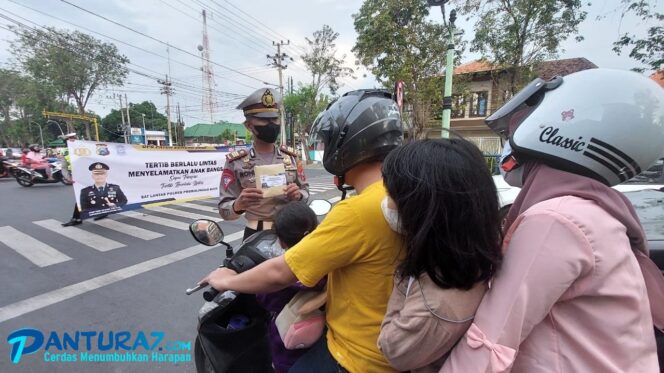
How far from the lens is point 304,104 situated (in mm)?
26031

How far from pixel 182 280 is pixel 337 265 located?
3671 mm

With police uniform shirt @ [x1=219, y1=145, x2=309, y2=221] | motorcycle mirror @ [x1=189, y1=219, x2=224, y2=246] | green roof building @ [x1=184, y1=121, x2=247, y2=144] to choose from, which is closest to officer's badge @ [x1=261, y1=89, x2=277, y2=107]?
police uniform shirt @ [x1=219, y1=145, x2=309, y2=221]

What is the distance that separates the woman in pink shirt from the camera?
726 mm

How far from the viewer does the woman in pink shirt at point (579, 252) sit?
726 mm

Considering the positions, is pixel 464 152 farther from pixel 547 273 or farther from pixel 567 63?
pixel 567 63

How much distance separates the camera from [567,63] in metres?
17.7

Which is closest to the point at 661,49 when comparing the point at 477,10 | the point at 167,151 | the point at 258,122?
the point at 477,10

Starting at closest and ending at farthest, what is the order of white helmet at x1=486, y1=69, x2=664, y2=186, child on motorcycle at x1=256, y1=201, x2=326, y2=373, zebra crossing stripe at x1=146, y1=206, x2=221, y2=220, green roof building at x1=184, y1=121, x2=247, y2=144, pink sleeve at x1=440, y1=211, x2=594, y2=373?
pink sleeve at x1=440, y1=211, x2=594, y2=373 < white helmet at x1=486, y1=69, x2=664, y2=186 < child on motorcycle at x1=256, y1=201, x2=326, y2=373 < zebra crossing stripe at x1=146, y1=206, x2=221, y2=220 < green roof building at x1=184, y1=121, x2=247, y2=144

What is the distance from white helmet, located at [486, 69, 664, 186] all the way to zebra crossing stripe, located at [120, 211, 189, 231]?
6.64m

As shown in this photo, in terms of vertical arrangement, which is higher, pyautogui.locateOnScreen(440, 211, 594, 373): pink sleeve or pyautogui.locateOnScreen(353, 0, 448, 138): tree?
pyautogui.locateOnScreen(353, 0, 448, 138): tree

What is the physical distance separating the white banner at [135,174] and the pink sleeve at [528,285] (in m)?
7.60

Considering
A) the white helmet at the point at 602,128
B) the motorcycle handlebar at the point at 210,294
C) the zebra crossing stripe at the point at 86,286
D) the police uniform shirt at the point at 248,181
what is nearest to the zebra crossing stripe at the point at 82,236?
the zebra crossing stripe at the point at 86,286

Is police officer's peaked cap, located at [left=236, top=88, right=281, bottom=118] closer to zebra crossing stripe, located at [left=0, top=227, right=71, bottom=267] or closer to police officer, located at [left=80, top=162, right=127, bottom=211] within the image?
zebra crossing stripe, located at [left=0, top=227, right=71, bottom=267]

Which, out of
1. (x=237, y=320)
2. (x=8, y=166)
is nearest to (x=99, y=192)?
(x=237, y=320)
